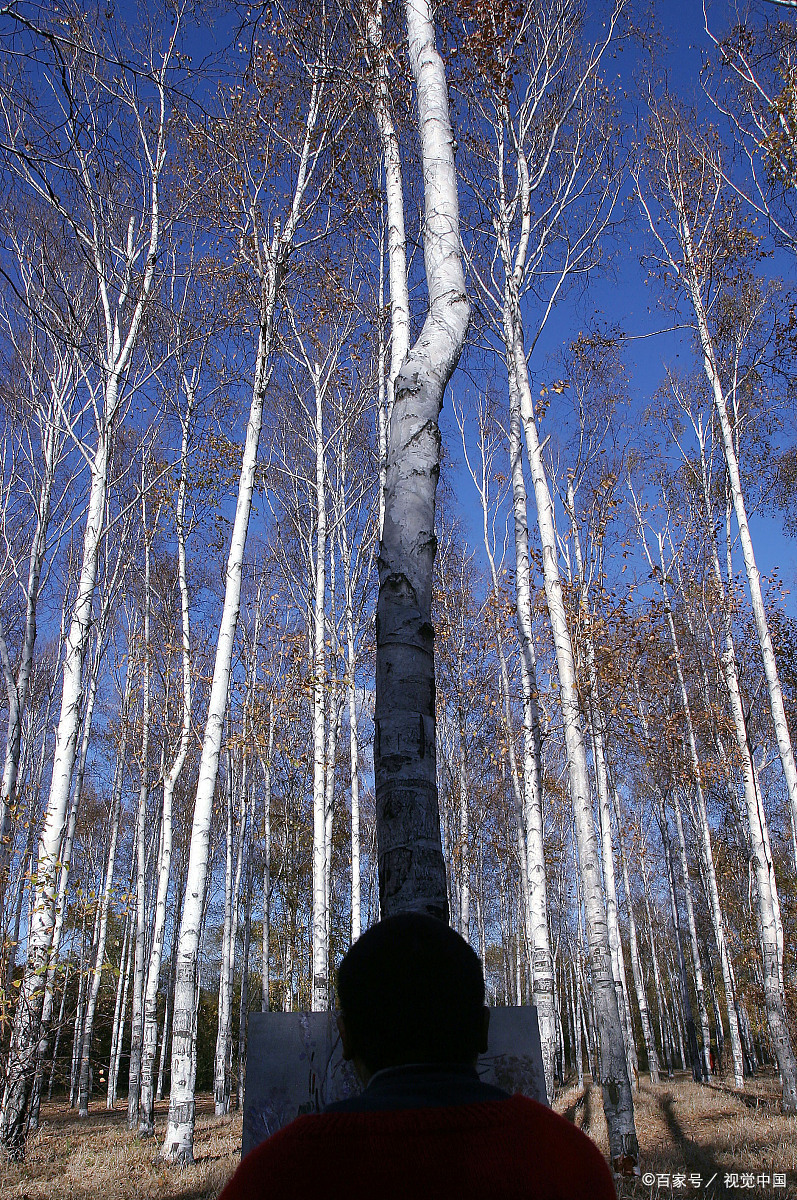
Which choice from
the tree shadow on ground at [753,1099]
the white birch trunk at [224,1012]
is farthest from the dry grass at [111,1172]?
the tree shadow on ground at [753,1099]

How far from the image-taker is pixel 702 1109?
11.0 metres

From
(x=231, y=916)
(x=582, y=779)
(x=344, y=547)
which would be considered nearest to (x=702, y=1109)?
(x=582, y=779)

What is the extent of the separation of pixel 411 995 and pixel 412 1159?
0.24 m

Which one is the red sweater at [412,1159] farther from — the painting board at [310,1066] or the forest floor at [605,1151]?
the forest floor at [605,1151]

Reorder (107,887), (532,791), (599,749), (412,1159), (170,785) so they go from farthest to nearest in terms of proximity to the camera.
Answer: (107,887) < (599,749) < (170,785) < (532,791) < (412,1159)

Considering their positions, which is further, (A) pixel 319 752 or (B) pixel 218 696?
(A) pixel 319 752

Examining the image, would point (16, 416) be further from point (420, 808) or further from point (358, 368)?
point (420, 808)

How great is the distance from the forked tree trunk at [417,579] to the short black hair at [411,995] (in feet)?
3.44

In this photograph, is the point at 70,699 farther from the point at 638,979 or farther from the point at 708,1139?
the point at 638,979

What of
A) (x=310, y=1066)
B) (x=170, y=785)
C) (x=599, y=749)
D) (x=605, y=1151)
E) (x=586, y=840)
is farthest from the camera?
(x=599, y=749)

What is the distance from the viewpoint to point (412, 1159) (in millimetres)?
973

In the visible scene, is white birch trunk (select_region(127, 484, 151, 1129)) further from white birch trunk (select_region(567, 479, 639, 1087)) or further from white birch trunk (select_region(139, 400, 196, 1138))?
white birch trunk (select_region(567, 479, 639, 1087))

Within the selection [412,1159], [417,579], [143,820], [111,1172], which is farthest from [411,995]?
[143,820]

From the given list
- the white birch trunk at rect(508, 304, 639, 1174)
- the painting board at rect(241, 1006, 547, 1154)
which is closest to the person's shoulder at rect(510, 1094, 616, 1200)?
the painting board at rect(241, 1006, 547, 1154)
